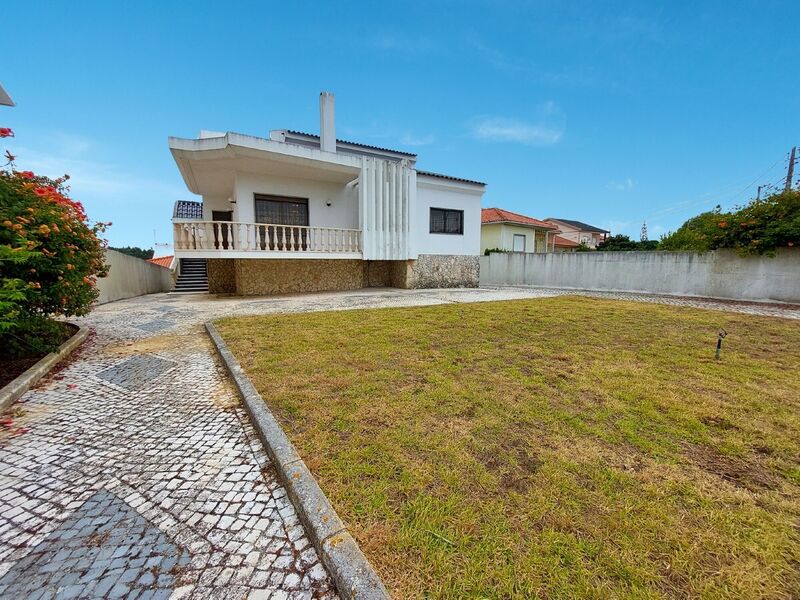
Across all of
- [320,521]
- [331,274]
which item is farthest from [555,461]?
[331,274]

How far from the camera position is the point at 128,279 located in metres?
12.0

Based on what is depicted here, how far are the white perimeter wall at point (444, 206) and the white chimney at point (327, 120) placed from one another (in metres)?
3.88

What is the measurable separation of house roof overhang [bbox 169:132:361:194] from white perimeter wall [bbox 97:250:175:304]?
3.71m

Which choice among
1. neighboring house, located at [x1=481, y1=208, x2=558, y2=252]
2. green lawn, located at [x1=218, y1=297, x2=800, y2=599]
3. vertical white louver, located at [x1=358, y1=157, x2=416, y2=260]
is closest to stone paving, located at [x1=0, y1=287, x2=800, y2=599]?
green lawn, located at [x1=218, y1=297, x2=800, y2=599]

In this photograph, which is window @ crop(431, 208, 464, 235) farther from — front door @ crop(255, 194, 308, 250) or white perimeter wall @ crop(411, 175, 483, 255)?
front door @ crop(255, 194, 308, 250)

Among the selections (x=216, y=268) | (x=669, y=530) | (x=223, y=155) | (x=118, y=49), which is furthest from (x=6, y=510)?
(x=216, y=268)

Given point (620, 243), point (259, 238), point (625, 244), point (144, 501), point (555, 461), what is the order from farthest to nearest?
point (620, 243)
point (625, 244)
point (259, 238)
point (555, 461)
point (144, 501)

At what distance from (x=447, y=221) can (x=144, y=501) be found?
14.5 metres

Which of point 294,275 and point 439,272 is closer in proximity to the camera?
Result: point 294,275

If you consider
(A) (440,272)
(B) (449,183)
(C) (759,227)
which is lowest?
(A) (440,272)

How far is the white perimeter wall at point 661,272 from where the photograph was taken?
32.4 feet

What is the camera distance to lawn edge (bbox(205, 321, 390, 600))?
1.25 metres

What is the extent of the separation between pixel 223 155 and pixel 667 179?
106ft

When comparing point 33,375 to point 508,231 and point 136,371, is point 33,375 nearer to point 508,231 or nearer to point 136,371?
point 136,371
